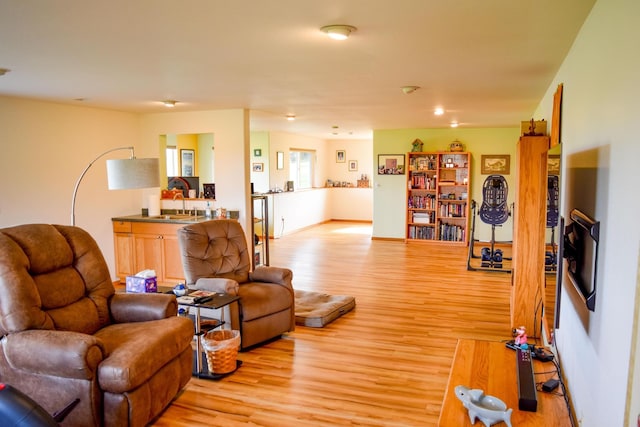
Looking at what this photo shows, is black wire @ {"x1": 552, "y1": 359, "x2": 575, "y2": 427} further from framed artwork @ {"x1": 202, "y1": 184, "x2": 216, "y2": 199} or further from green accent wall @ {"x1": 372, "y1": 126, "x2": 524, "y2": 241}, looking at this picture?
green accent wall @ {"x1": 372, "y1": 126, "x2": 524, "y2": 241}

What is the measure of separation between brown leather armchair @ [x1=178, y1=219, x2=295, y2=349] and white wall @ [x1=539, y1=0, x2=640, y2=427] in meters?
2.33

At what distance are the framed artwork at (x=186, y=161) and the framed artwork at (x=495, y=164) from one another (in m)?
5.71

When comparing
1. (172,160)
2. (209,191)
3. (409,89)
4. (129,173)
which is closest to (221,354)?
(129,173)

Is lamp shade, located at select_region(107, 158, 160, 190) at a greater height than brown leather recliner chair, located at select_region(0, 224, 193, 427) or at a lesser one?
greater

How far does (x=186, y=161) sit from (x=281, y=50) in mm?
6386

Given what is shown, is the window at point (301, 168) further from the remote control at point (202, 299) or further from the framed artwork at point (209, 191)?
the remote control at point (202, 299)

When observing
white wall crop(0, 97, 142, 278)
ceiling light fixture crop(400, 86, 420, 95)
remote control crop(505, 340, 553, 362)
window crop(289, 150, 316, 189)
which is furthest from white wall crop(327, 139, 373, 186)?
remote control crop(505, 340, 553, 362)

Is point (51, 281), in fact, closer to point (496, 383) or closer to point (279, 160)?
point (496, 383)

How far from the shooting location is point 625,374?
53.4 inches

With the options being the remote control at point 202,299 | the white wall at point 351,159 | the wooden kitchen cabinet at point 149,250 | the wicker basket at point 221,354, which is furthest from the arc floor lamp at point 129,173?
the white wall at point 351,159

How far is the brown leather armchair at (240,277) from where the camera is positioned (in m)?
3.83

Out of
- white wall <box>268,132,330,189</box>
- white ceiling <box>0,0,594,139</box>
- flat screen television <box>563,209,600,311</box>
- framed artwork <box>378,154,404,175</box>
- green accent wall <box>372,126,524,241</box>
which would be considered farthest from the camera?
white wall <box>268,132,330,189</box>

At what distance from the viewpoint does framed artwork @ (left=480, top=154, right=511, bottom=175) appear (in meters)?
8.86

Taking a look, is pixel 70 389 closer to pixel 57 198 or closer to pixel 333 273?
pixel 57 198
